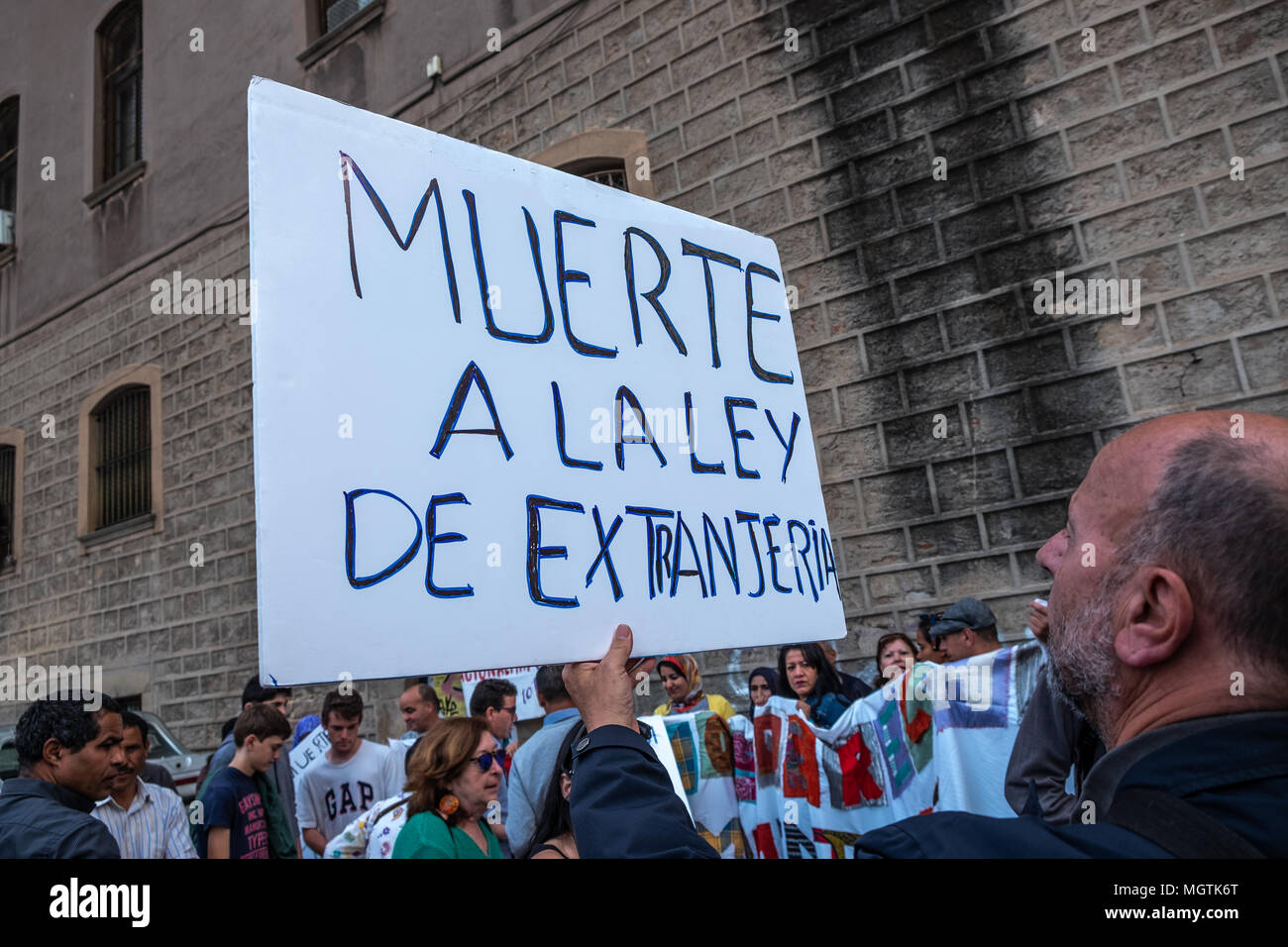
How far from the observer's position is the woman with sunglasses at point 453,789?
9.70 feet

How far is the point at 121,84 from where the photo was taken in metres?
12.9

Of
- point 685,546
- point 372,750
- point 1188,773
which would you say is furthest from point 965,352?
point 1188,773

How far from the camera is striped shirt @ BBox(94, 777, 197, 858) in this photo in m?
3.51

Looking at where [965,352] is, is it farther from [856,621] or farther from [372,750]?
[372,750]

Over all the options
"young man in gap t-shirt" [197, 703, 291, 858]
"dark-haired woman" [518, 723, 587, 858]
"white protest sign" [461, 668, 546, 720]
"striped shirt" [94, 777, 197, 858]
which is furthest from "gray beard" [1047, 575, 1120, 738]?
"white protest sign" [461, 668, 546, 720]

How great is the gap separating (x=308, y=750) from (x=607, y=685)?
14.3 ft

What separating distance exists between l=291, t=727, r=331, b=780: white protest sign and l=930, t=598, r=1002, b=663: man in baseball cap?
321 cm

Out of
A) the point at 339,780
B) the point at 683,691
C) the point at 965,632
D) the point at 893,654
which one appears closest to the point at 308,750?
the point at 339,780

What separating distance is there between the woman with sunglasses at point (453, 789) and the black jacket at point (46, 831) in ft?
2.82

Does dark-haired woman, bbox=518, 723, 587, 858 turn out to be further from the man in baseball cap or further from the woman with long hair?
the woman with long hair

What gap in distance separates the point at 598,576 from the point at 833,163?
543 centimetres

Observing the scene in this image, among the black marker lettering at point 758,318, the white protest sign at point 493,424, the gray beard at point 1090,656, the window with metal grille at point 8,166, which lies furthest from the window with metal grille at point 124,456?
the gray beard at point 1090,656

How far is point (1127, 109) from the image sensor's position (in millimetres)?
5477

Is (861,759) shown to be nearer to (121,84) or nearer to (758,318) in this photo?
(758,318)
